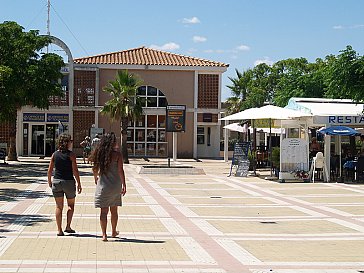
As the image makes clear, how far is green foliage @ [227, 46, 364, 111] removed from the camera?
76.7 feet

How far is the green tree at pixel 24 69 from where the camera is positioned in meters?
25.6

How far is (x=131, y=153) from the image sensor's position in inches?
1666

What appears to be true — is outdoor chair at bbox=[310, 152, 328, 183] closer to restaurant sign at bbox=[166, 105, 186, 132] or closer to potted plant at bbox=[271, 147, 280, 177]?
potted plant at bbox=[271, 147, 280, 177]

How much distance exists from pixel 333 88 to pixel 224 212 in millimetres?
11853

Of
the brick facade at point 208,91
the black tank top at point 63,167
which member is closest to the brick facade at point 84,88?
the brick facade at point 208,91

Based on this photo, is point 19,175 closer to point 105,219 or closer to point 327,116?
point 327,116

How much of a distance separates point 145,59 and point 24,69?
55.3 feet

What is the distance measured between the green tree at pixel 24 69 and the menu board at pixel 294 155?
447 inches

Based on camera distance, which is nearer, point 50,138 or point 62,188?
point 62,188

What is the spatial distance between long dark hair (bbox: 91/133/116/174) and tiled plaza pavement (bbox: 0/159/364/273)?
Answer: 3.87ft

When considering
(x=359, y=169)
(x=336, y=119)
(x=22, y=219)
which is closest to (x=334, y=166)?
(x=359, y=169)

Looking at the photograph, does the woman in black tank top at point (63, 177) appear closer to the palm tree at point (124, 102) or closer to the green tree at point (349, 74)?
the green tree at point (349, 74)

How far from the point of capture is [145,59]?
43688 millimetres

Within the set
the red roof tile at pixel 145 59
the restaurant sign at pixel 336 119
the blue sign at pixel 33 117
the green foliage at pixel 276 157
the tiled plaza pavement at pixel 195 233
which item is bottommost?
the tiled plaza pavement at pixel 195 233
